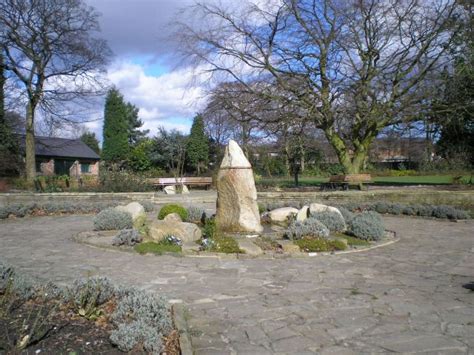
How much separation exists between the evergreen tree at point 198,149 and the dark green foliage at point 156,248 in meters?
30.9

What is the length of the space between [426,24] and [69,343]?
19.4m

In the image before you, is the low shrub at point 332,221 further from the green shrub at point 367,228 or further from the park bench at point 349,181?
the park bench at point 349,181

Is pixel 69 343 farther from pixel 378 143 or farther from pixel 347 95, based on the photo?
pixel 378 143

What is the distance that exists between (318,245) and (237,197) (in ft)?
7.40

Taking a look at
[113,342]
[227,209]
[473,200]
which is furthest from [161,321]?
[473,200]

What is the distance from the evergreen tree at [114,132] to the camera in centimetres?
5100

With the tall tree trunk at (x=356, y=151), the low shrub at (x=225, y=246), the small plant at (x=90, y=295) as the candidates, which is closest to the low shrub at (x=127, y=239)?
the low shrub at (x=225, y=246)

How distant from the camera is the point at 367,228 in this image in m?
9.22

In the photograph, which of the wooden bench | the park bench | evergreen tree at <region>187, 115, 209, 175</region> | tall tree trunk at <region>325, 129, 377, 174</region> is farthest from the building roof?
the park bench

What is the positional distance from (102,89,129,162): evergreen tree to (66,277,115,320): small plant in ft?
156

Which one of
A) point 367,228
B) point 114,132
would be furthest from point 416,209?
point 114,132

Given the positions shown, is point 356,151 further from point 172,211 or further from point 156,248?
point 156,248

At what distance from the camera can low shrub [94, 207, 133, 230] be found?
34.0 ft

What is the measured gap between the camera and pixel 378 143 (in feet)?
181
